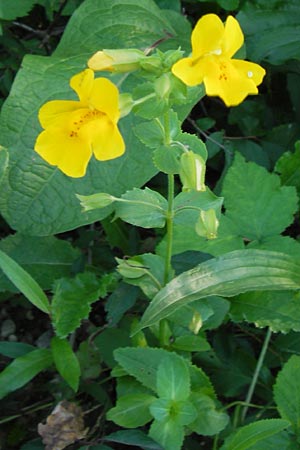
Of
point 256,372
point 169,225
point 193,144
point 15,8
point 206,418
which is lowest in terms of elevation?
point 256,372

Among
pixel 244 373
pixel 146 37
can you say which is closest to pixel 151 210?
pixel 244 373

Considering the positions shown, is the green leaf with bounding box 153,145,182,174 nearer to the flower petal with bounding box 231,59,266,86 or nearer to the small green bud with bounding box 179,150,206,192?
the small green bud with bounding box 179,150,206,192

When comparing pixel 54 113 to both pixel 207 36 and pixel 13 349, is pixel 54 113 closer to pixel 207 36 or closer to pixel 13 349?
pixel 207 36

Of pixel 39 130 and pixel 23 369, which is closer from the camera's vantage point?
pixel 23 369

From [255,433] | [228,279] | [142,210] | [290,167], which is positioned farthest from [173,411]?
[290,167]

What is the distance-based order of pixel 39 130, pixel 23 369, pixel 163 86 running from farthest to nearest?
pixel 39 130, pixel 23 369, pixel 163 86

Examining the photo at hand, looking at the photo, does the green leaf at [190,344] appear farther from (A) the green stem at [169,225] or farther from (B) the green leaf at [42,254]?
(B) the green leaf at [42,254]
